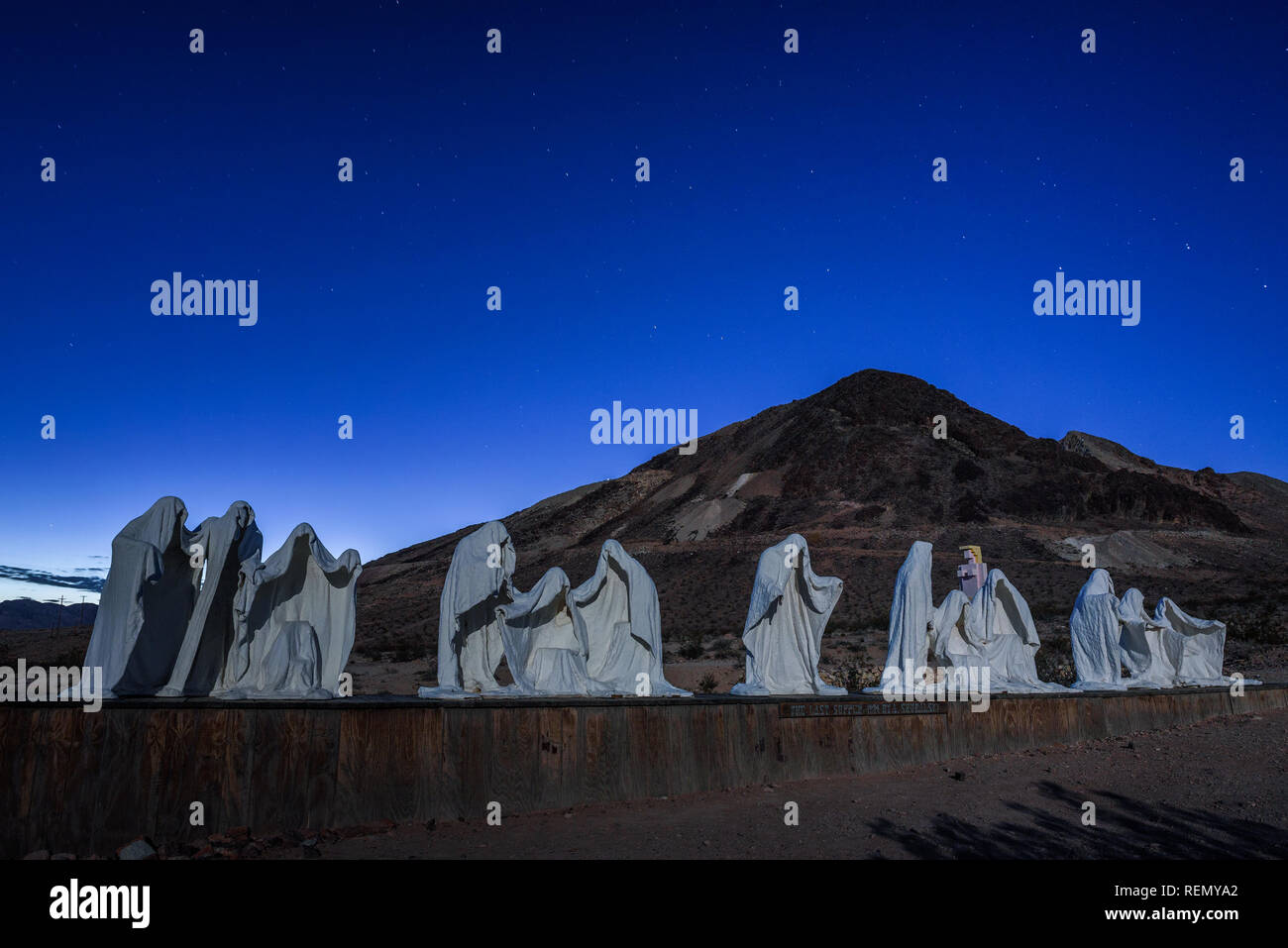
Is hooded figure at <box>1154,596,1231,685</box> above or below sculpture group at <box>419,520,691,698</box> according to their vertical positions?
below

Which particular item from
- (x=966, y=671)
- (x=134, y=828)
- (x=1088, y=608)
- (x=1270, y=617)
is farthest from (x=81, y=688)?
(x=1270, y=617)

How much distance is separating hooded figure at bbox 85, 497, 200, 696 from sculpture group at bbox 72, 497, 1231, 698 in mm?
15

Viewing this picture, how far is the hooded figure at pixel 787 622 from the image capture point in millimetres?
12852

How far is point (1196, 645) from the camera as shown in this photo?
17.8 m

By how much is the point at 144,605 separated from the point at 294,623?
5.46ft

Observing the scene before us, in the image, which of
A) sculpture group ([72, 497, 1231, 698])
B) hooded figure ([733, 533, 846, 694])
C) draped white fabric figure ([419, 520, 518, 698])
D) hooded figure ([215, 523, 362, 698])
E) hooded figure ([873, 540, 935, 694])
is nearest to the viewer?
sculpture group ([72, 497, 1231, 698])

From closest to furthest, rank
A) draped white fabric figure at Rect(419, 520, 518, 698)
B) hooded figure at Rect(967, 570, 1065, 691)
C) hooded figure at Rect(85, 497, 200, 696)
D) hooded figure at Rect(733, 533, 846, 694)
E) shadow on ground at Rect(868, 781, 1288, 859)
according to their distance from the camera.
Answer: shadow on ground at Rect(868, 781, 1288, 859), hooded figure at Rect(85, 497, 200, 696), draped white fabric figure at Rect(419, 520, 518, 698), hooded figure at Rect(733, 533, 846, 694), hooded figure at Rect(967, 570, 1065, 691)

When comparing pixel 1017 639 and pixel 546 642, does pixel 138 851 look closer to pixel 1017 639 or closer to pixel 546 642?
pixel 546 642

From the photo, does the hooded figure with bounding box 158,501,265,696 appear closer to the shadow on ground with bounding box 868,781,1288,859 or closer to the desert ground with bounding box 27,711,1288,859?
the desert ground with bounding box 27,711,1288,859

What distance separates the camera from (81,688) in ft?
30.2

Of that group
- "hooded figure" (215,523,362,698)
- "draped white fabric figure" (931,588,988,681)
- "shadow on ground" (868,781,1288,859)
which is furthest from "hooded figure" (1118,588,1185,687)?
"hooded figure" (215,523,362,698)

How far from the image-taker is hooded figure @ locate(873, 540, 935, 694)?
1349 centimetres

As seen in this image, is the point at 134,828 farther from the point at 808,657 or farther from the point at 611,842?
the point at 808,657
